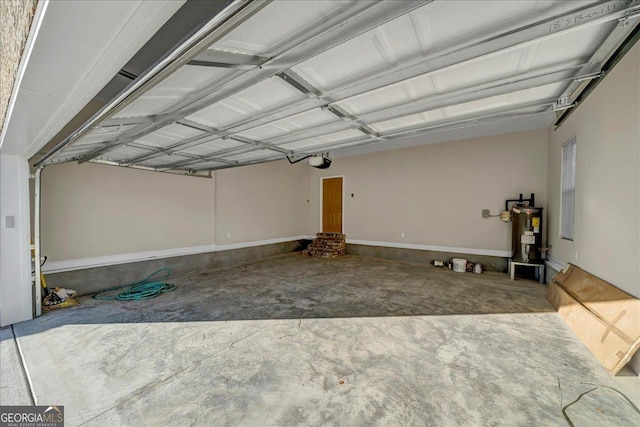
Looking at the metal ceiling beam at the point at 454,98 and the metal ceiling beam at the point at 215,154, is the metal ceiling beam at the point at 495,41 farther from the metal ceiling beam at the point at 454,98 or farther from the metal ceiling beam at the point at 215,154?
the metal ceiling beam at the point at 215,154

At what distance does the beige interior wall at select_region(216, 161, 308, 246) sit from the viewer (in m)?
6.40

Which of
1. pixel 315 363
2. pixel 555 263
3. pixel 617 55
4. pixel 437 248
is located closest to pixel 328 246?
pixel 437 248

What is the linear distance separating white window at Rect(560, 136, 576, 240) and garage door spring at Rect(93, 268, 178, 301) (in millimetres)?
6791

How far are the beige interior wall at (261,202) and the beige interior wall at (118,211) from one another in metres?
0.44

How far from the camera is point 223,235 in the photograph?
249 inches

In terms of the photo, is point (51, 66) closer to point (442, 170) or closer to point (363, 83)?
point (363, 83)

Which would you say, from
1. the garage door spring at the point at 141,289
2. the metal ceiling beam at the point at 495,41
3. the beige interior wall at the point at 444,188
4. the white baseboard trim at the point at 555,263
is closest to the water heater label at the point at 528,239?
the white baseboard trim at the point at 555,263

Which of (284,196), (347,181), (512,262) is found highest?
(347,181)

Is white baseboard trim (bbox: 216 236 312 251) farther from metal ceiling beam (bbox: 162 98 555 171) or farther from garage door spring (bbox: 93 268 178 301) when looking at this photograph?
metal ceiling beam (bbox: 162 98 555 171)

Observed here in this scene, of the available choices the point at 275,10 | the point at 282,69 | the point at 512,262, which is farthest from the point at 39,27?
the point at 512,262

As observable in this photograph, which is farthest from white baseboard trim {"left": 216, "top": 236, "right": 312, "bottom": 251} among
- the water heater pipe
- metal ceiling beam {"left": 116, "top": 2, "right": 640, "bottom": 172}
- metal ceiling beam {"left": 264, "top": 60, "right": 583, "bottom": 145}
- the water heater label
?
the water heater label

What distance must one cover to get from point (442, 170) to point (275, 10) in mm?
6111

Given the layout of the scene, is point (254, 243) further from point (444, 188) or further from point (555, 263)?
point (555, 263)

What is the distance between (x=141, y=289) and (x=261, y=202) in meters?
3.72
